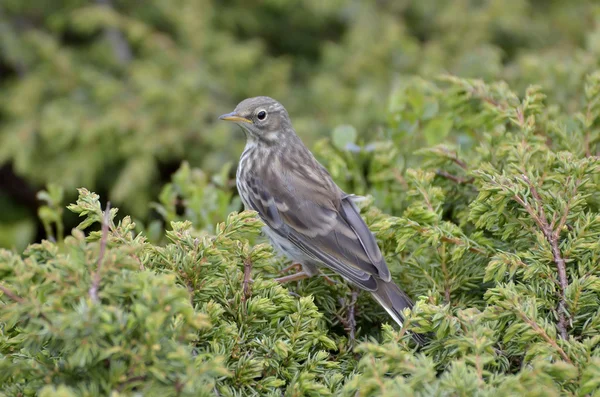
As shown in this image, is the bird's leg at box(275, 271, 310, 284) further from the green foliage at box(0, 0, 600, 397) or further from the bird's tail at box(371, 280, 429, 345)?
the bird's tail at box(371, 280, 429, 345)

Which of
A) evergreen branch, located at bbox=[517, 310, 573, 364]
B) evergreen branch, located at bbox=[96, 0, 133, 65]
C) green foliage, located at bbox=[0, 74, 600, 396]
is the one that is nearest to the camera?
green foliage, located at bbox=[0, 74, 600, 396]

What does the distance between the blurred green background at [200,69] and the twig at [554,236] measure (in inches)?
101

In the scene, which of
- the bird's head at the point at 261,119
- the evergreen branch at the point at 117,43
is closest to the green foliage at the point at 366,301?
the bird's head at the point at 261,119

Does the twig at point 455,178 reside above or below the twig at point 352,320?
above

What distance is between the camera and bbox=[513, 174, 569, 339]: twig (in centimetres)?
240

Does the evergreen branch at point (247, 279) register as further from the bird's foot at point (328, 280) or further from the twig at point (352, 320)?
the bird's foot at point (328, 280)

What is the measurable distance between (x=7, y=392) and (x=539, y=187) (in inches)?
82.4

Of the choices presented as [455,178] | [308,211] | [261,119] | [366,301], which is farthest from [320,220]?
[261,119]

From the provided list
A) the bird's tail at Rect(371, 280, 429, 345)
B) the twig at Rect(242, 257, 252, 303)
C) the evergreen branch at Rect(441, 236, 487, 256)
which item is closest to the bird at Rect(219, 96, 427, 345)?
the bird's tail at Rect(371, 280, 429, 345)

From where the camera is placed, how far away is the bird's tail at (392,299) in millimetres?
2826

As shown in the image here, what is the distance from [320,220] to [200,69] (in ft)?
10.8

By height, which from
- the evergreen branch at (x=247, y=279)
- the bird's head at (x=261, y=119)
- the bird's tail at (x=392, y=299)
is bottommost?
the bird's tail at (x=392, y=299)

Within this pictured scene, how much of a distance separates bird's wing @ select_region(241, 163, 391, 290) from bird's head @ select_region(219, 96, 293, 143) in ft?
1.61

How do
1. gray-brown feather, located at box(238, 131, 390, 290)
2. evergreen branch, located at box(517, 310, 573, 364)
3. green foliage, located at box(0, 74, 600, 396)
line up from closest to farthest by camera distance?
green foliage, located at box(0, 74, 600, 396)
evergreen branch, located at box(517, 310, 573, 364)
gray-brown feather, located at box(238, 131, 390, 290)
